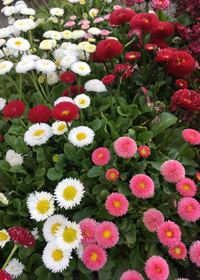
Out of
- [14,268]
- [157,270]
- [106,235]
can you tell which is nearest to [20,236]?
[14,268]

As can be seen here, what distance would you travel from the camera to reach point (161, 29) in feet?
5.17

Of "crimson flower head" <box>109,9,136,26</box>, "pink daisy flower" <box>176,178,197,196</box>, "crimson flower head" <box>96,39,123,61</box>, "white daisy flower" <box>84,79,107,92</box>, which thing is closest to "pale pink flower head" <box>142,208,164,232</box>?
"pink daisy flower" <box>176,178,197,196</box>

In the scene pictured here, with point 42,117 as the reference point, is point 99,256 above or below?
below

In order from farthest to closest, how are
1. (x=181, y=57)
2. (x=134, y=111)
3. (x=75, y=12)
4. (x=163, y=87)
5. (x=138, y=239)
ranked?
(x=75, y=12) → (x=163, y=87) → (x=134, y=111) → (x=181, y=57) → (x=138, y=239)

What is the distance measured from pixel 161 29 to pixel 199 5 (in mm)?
776

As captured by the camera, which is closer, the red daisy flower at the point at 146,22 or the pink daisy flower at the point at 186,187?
the pink daisy flower at the point at 186,187

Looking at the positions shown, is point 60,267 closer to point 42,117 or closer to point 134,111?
point 42,117

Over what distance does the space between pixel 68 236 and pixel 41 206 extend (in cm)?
21

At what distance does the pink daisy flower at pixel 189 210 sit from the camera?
100cm

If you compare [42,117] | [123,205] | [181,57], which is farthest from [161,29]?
[123,205]

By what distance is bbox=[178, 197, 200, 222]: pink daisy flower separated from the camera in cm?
100

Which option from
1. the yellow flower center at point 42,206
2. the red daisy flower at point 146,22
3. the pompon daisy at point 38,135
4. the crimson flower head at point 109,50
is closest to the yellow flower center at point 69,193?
the yellow flower center at point 42,206

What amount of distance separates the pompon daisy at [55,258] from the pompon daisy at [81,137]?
1.72 ft

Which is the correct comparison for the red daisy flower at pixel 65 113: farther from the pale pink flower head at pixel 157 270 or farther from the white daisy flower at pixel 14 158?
the pale pink flower head at pixel 157 270
